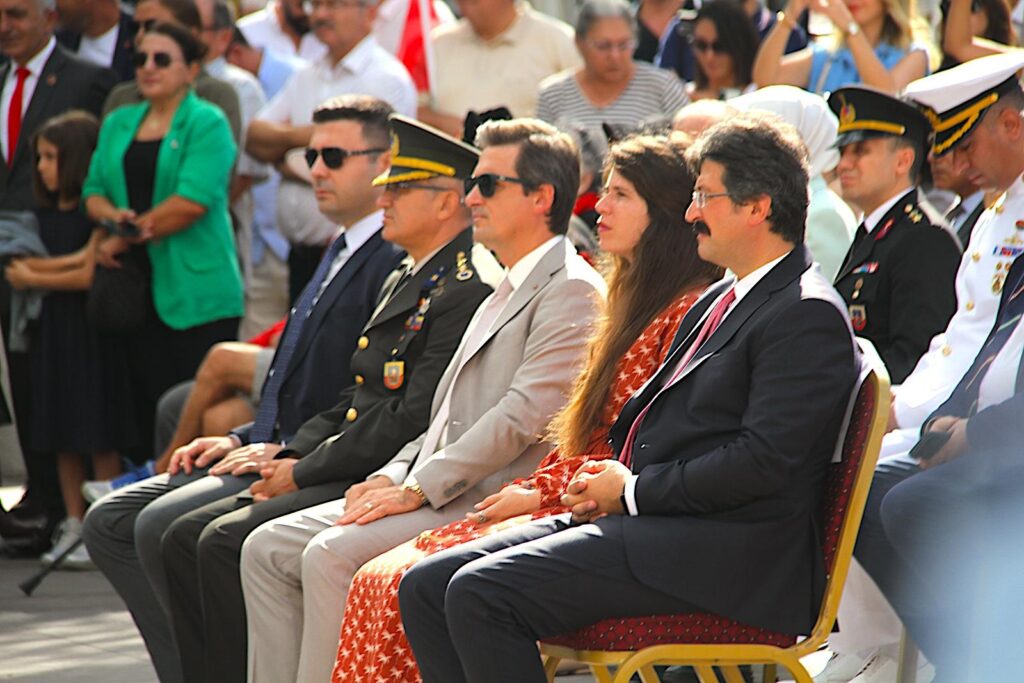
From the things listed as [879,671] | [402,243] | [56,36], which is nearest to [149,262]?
[56,36]

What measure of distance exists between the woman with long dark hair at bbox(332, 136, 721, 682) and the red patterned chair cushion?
0.57m

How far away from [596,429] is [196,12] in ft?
16.4

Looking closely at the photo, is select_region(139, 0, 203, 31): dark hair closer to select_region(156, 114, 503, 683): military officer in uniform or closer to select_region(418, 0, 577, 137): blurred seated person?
select_region(418, 0, 577, 137): blurred seated person

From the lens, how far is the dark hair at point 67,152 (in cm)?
819

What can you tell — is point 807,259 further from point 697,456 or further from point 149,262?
point 149,262

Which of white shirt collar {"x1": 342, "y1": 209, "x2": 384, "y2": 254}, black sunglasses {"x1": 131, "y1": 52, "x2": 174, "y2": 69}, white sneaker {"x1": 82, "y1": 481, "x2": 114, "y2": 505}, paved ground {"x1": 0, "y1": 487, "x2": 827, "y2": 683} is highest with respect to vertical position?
black sunglasses {"x1": 131, "y1": 52, "x2": 174, "y2": 69}

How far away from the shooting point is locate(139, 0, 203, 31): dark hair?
8.46m

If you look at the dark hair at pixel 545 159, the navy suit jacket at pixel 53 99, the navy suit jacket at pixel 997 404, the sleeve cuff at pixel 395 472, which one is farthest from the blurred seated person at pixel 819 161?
the navy suit jacket at pixel 53 99

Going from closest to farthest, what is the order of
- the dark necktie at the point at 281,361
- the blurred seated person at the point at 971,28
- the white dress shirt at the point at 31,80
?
the dark necktie at the point at 281,361 → the blurred seated person at the point at 971,28 → the white dress shirt at the point at 31,80

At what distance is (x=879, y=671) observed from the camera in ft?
16.1

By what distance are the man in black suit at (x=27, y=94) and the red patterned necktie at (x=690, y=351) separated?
5.04 meters

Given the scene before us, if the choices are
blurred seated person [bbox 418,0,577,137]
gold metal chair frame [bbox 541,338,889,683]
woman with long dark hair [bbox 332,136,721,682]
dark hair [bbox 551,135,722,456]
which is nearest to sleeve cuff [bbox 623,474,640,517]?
gold metal chair frame [bbox 541,338,889,683]

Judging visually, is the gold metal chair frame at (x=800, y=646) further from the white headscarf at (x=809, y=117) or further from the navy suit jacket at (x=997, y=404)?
the white headscarf at (x=809, y=117)

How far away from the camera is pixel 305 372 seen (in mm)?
5695
